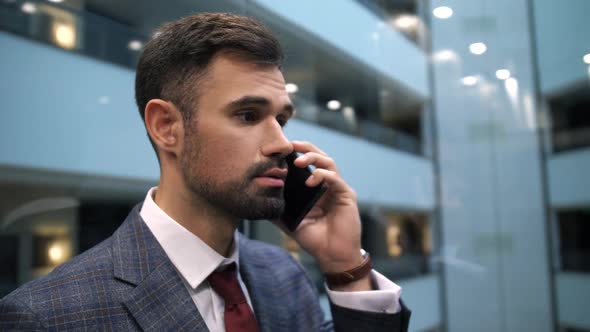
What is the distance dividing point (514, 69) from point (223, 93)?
2633 mm

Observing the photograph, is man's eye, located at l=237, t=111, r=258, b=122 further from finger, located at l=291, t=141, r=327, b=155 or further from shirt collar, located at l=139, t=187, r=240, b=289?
shirt collar, located at l=139, t=187, r=240, b=289

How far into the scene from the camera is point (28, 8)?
5.05 feet

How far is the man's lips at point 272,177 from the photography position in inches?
44.1

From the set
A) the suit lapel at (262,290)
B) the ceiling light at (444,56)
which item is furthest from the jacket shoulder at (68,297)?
the ceiling light at (444,56)

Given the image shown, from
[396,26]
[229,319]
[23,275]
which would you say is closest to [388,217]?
[396,26]

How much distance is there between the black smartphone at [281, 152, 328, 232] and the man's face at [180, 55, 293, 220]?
16cm

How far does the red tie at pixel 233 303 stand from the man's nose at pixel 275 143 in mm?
377

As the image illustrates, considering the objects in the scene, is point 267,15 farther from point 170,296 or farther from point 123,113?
point 170,296

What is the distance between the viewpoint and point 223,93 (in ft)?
3.71

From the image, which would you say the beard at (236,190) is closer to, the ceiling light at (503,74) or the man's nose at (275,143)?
the man's nose at (275,143)

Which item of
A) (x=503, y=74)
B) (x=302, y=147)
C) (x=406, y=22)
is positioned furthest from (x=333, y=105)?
(x=503, y=74)

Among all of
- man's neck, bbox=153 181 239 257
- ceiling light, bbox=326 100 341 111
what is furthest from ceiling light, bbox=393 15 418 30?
man's neck, bbox=153 181 239 257

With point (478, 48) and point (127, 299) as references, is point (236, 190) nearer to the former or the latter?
point (127, 299)

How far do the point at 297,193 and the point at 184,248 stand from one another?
1.19 ft
